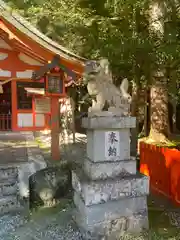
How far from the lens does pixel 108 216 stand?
4.77 m

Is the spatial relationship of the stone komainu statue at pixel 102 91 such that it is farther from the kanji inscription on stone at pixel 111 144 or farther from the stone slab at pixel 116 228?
the stone slab at pixel 116 228

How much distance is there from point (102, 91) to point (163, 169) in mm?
3294

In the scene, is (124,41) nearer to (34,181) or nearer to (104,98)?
(104,98)

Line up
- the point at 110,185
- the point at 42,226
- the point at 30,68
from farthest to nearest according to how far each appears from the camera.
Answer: the point at 30,68 < the point at 42,226 < the point at 110,185

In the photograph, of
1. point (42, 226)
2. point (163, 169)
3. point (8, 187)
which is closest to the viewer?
point (42, 226)

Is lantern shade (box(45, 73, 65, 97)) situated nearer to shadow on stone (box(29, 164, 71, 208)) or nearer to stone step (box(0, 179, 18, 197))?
shadow on stone (box(29, 164, 71, 208))

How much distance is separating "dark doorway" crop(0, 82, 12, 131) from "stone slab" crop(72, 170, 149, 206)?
9.24 metres

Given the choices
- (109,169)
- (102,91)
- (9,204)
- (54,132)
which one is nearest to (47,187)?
(9,204)

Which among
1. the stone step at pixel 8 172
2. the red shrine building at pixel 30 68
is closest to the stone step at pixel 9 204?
the stone step at pixel 8 172

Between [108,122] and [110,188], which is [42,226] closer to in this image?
[110,188]

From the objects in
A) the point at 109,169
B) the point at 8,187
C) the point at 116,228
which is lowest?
the point at 116,228

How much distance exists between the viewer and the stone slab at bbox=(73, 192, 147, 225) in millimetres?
4656

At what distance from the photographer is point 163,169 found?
23.2 ft

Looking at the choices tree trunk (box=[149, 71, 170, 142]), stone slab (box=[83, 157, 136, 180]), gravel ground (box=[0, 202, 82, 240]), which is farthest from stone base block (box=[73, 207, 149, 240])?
tree trunk (box=[149, 71, 170, 142])
